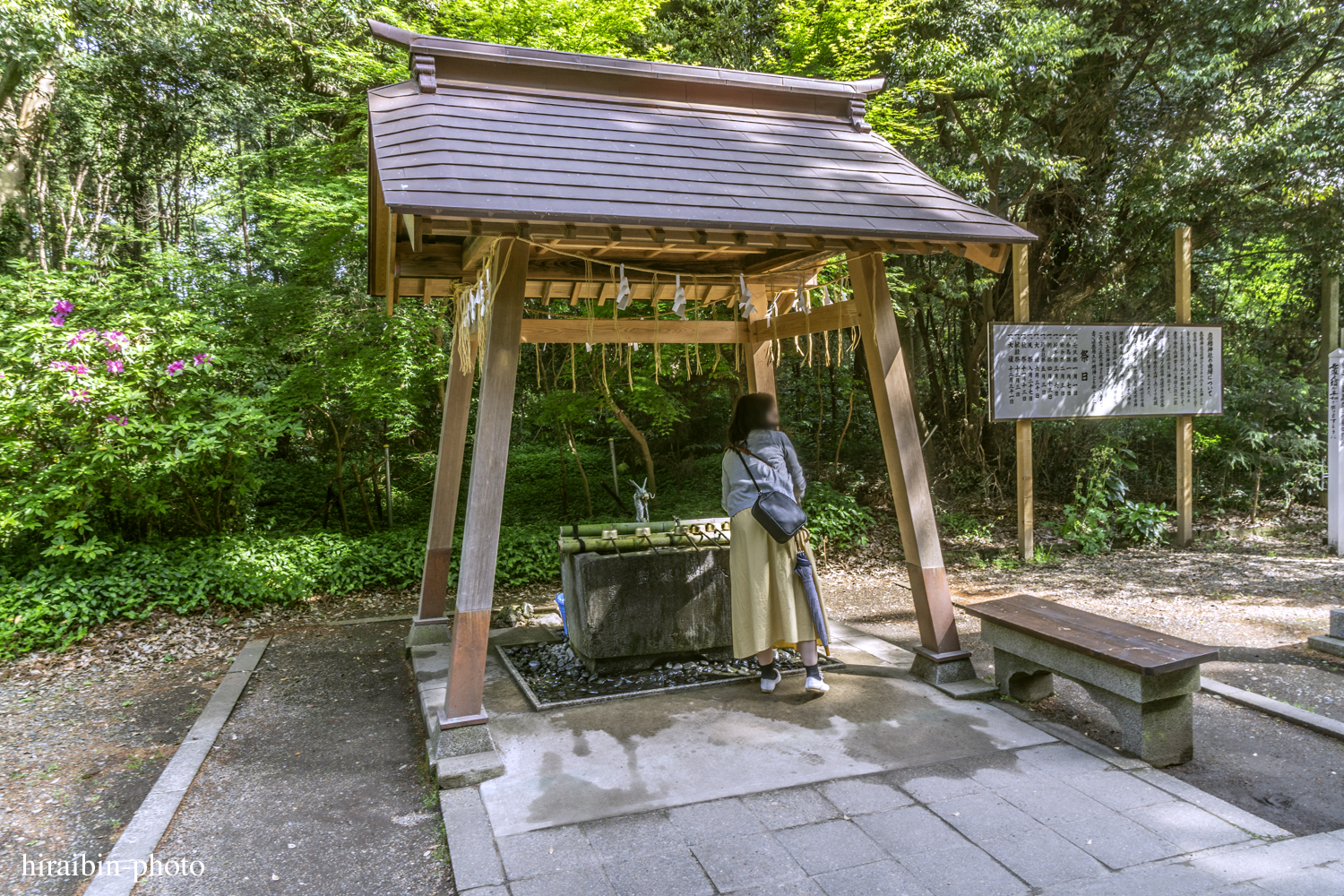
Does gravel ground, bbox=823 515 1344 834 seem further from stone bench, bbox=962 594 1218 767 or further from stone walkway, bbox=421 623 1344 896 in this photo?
stone walkway, bbox=421 623 1344 896

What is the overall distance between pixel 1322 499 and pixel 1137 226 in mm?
4503

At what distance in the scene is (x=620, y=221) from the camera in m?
3.53

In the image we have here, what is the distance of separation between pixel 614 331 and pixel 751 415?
5.01 ft

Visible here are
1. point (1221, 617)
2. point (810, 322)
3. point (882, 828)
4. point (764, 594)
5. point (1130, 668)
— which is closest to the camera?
point (882, 828)

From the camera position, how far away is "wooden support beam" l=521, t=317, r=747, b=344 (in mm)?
5496

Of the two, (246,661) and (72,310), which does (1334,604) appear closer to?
(246,661)

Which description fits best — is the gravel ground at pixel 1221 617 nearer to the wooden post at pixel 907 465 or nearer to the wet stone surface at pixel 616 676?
the wooden post at pixel 907 465

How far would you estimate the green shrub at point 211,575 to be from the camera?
19.7 feet

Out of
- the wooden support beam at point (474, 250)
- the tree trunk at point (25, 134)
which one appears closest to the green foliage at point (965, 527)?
the wooden support beam at point (474, 250)

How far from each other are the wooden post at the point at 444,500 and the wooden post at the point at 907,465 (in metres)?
2.74

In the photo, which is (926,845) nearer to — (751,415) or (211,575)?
(751,415)

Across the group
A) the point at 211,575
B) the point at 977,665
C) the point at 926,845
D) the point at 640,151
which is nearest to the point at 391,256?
the point at 640,151

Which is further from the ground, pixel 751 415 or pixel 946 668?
pixel 751 415

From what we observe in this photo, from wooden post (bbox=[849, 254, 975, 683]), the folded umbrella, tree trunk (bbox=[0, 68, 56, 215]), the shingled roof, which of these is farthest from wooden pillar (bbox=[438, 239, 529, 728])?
tree trunk (bbox=[0, 68, 56, 215])
